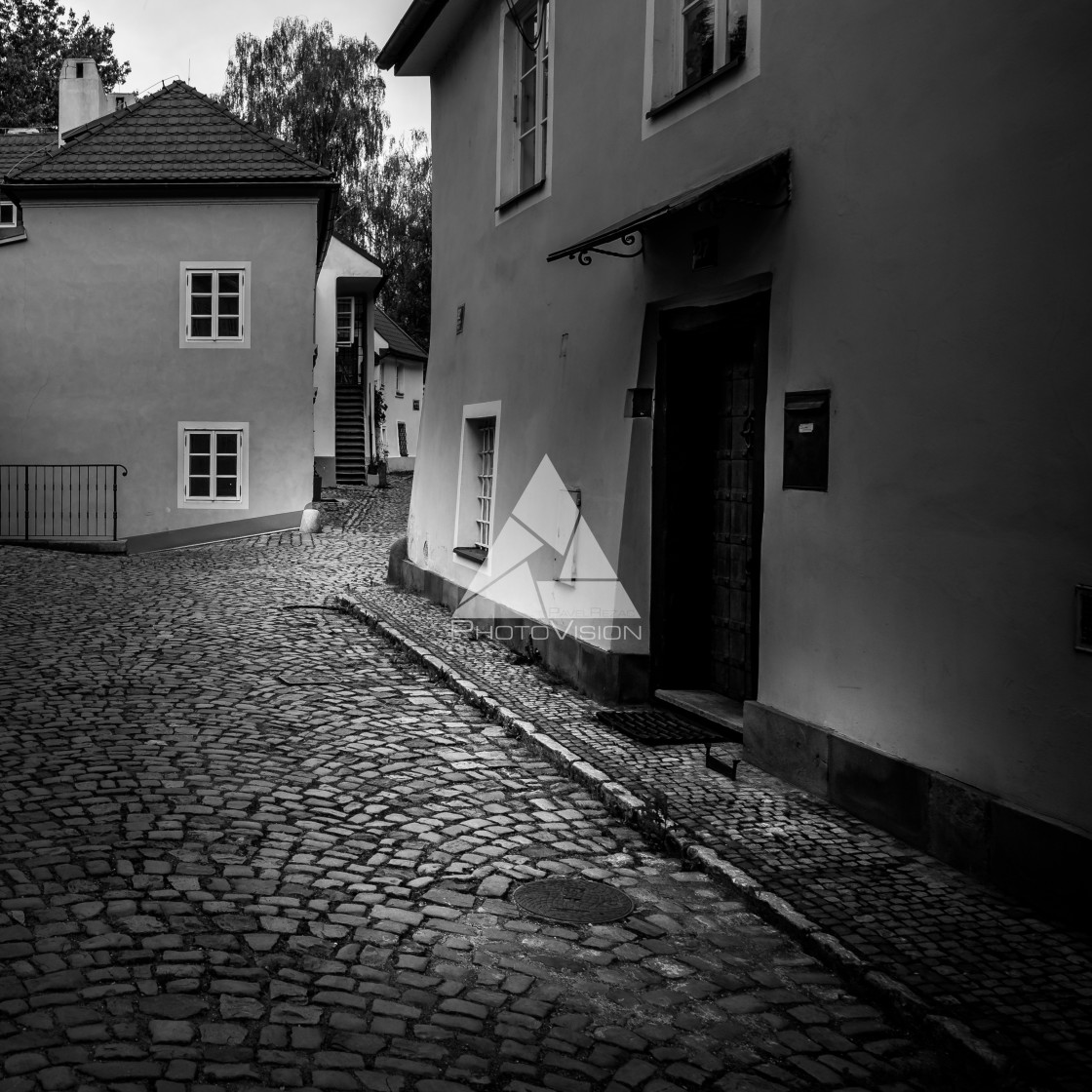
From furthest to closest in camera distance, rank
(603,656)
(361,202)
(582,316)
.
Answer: (361,202) < (582,316) < (603,656)

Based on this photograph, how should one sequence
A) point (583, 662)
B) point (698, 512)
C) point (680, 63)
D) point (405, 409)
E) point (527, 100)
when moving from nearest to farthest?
point (680, 63) → point (698, 512) → point (583, 662) → point (527, 100) → point (405, 409)

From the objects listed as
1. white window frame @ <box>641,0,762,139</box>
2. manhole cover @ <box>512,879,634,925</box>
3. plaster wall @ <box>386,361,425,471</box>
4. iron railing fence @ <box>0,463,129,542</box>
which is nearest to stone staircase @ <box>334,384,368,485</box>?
plaster wall @ <box>386,361,425,471</box>

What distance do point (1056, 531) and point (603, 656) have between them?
419cm

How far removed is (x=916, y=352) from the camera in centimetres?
554

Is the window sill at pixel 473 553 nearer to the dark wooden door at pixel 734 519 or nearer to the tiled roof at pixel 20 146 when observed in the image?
the dark wooden door at pixel 734 519

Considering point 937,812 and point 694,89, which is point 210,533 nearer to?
point 694,89

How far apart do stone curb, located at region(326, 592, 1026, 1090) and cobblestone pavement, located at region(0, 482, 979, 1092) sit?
0.06 meters

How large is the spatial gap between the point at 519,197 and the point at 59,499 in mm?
14584

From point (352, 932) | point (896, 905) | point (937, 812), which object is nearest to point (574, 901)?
point (352, 932)

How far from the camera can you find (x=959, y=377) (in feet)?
17.2

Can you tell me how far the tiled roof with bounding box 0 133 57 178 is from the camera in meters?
27.1

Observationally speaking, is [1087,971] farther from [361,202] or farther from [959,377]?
[361,202]

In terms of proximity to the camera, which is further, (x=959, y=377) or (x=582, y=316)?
(x=582, y=316)

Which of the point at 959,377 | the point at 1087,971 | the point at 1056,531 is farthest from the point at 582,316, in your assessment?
the point at 1087,971
